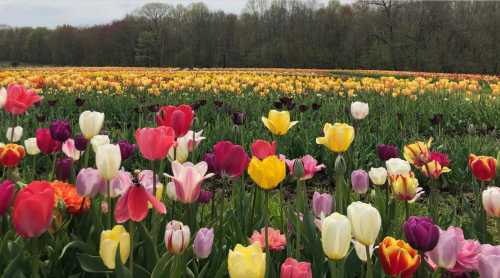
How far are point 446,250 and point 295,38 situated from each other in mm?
47742

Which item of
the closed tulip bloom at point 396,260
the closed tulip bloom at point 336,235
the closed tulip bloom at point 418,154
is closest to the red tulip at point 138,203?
the closed tulip bloom at point 336,235

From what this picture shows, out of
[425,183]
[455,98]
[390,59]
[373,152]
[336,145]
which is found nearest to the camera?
[336,145]

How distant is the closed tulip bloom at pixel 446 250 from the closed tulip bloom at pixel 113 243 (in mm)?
706

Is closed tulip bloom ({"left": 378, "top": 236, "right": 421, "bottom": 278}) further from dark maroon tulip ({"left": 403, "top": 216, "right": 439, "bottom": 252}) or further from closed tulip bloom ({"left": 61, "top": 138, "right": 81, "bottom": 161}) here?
closed tulip bloom ({"left": 61, "top": 138, "right": 81, "bottom": 161})

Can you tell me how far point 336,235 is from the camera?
1.08 meters

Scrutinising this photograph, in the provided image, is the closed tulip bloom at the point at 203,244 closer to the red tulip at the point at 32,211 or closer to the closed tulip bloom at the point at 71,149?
the red tulip at the point at 32,211

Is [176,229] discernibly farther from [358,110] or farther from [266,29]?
[266,29]

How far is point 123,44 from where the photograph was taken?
60562mm

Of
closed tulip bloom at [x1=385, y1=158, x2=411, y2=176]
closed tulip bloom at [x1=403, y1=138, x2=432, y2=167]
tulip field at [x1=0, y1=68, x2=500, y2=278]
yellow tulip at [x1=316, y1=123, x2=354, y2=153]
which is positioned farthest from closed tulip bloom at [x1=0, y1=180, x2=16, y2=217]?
closed tulip bloom at [x1=403, y1=138, x2=432, y2=167]

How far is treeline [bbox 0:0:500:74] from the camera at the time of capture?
39719 mm

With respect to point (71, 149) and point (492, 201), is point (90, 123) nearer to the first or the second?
point (71, 149)

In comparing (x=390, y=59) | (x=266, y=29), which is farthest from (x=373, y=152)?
(x=266, y=29)

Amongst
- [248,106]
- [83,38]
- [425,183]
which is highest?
[83,38]

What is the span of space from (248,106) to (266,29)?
1825 inches
